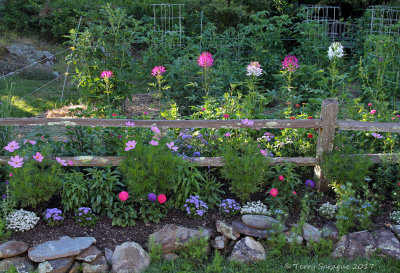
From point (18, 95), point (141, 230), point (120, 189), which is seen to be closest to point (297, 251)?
point (141, 230)

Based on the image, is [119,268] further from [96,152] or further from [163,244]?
[96,152]

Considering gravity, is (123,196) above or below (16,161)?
below

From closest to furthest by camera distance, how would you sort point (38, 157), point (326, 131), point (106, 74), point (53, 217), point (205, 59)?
point (53, 217) < point (38, 157) < point (326, 131) < point (106, 74) < point (205, 59)

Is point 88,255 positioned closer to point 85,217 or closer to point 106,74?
point 85,217

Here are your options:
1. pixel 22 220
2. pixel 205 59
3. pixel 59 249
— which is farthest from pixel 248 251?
pixel 205 59

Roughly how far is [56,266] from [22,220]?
1.87ft

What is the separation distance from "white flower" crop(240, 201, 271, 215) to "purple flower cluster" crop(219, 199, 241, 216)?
5cm

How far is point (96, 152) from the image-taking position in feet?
14.5

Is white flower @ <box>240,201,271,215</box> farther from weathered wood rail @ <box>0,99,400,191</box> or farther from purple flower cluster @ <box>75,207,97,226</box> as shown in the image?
purple flower cluster @ <box>75,207,97,226</box>

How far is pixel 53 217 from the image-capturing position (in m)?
3.87

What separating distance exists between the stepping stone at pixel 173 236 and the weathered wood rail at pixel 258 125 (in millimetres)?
661

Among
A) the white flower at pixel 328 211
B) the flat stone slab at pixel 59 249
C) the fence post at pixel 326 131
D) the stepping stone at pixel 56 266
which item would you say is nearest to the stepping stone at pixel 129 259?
the flat stone slab at pixel 59 249

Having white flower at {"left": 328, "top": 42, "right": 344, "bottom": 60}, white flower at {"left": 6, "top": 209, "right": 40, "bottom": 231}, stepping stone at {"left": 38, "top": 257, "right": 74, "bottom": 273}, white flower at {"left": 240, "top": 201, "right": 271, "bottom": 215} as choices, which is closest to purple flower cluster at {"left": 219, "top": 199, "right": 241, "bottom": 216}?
white flower at {"left": 240, "top": 201, "right": 271, "bottom": 215}

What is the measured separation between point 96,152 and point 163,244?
3.97 ft
